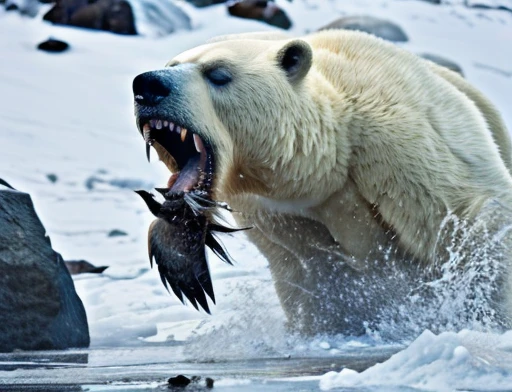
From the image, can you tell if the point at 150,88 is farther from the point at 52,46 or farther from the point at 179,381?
the point at 52,46

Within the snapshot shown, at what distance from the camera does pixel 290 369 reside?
340 cm

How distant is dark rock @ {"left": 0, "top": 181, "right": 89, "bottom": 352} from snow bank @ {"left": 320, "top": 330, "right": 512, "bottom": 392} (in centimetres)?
234

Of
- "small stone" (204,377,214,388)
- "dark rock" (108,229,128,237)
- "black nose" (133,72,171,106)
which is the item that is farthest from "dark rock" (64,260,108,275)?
"small stone" (204,377,214,388)

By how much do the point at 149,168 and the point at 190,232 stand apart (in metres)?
7.66

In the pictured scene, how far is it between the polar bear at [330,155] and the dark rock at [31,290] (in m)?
0.88

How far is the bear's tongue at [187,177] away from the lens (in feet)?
13.9

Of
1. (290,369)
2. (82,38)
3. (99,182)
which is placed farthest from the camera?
(82,38)

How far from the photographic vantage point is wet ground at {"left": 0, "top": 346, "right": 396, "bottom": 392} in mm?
2986

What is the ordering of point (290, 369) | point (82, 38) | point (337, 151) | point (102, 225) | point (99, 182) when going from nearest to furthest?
point (290, 369) < point (337, 151) < point (102, 225) < point (99, 182) < point (82, 38)

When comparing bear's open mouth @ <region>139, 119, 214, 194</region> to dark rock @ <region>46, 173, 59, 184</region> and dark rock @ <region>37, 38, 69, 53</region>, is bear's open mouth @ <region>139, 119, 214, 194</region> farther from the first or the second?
dark rock @ <region>37, 38, 69, 53</region>

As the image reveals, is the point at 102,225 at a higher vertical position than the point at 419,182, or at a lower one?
lower

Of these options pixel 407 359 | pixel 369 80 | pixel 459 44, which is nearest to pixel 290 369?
pixel 407 359

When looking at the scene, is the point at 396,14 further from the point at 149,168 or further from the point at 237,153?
the point at 237,153

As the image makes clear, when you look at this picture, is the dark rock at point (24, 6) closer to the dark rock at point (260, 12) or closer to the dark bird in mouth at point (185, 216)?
the dark rock at point (260, 12)
